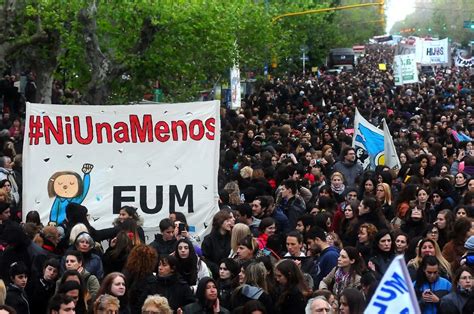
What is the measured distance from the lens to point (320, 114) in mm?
34406

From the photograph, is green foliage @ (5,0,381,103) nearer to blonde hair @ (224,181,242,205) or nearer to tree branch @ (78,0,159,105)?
tree branch @ (78,0,159,105)

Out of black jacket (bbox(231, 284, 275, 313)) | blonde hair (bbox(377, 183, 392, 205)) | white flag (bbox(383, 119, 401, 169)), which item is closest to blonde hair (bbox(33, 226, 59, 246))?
black jacket (bbox(231, 284, 275, 313))

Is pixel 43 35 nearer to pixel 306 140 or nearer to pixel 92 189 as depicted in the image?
pixel 306 140

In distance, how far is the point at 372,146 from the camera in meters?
20.3

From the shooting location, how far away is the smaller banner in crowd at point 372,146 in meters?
19.7

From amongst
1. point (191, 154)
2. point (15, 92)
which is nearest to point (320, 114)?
point (15, 92)

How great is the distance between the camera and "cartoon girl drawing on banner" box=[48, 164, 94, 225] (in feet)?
43.8

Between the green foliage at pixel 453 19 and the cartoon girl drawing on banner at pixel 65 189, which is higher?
the green foliage at pixel 453 19

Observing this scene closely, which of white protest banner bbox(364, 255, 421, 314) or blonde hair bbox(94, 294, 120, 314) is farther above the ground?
white protest banner bbox(364, 255, 421, 314)

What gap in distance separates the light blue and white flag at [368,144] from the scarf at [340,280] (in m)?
9.69

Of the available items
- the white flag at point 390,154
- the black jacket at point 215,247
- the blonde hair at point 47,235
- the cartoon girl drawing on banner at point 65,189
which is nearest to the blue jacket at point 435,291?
the black jacket at point 215,247

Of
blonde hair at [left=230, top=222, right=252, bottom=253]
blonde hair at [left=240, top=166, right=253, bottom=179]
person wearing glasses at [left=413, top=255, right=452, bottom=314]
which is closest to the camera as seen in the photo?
person wearing glasses at [left=413, top=255, right=452, bottom=314]

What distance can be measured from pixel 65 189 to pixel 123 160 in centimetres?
70

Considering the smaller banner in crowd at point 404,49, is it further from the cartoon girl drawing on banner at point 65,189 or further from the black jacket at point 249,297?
the black jacket at point 249,297
